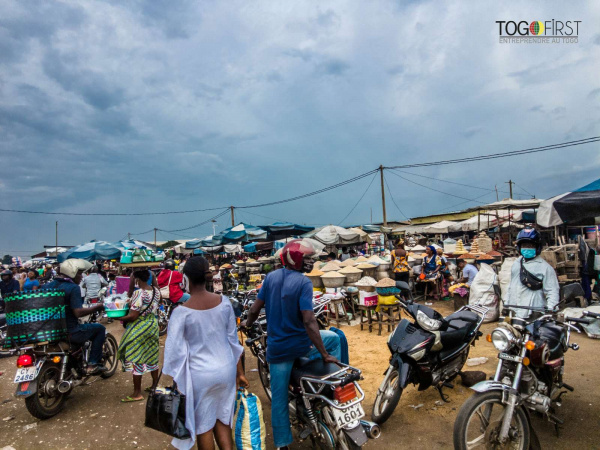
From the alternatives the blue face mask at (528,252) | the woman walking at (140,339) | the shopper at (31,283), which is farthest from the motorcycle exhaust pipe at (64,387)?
the shopper at (31,283)

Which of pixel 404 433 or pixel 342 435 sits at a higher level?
pixel 342 435

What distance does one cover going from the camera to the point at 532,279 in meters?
3.78

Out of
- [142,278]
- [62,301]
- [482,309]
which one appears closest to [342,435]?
[482,309]

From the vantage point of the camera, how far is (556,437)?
310 centimetres

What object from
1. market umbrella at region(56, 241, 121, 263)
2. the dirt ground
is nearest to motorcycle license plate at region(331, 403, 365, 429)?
the dirt ground

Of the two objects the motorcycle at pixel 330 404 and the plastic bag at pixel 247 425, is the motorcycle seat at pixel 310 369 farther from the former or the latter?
the plastic bag at pixel 247 425

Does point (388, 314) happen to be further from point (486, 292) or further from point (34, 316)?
point (34, 316)

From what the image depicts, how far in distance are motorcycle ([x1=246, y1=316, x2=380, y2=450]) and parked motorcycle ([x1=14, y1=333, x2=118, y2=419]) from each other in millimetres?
3092

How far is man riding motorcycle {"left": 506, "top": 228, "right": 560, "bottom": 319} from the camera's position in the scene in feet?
12.1

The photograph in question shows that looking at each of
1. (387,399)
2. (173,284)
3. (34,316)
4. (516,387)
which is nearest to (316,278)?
(173,284)

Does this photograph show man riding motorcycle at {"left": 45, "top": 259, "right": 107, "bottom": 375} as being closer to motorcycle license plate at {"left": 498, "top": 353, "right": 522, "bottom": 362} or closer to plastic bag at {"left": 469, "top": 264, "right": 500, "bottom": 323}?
motorcycle license plate at {"left": 498, "top": 353, "right": 522, "bottom": 362}

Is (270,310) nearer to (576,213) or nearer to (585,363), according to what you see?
(585,363)

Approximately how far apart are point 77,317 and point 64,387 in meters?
0.82

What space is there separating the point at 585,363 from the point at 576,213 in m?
2.48
